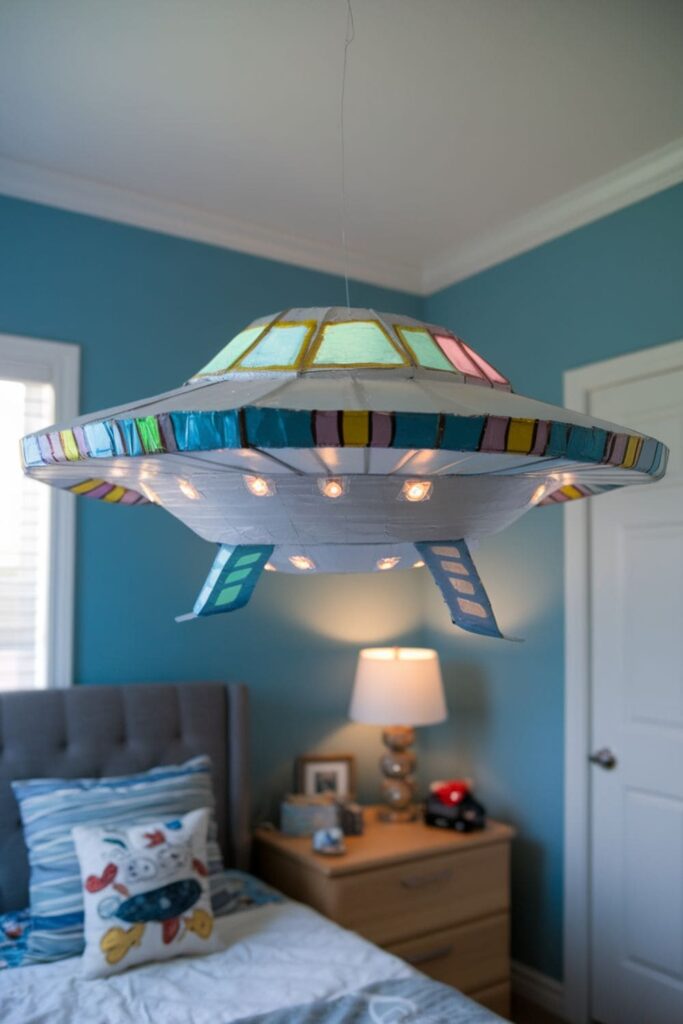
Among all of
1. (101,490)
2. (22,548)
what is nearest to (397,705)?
(22,548)

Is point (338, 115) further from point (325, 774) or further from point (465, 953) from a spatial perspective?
point (465, 953)

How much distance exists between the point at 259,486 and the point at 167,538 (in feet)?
7.32

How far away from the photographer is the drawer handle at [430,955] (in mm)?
2666

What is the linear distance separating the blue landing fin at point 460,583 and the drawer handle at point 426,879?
6.72ft

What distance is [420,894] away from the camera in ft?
8.92

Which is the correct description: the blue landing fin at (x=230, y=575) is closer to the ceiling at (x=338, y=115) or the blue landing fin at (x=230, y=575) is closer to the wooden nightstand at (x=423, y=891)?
the ceiling at (x=338, y=115)

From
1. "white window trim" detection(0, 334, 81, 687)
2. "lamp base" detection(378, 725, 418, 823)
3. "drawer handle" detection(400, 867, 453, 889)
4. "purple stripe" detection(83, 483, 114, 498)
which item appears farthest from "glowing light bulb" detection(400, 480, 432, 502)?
"lamp base" detection(378, 725, 418, 823)

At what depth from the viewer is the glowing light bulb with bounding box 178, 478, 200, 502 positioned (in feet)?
2.74

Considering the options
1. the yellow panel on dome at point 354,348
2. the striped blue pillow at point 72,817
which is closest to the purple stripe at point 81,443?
the yellow panel on dome at point 354,348

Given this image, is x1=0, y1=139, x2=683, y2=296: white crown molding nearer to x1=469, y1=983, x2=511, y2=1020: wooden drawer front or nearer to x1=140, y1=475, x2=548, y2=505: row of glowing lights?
x1=140, y1=475, x2=548, y2=505: row of glowing lights

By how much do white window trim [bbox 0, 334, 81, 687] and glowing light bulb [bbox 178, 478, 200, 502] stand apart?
1.96 meters

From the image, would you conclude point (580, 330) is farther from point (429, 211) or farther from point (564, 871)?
point (564, 871)

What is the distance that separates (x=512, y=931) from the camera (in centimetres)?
309

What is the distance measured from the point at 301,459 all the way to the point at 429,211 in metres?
2.48
